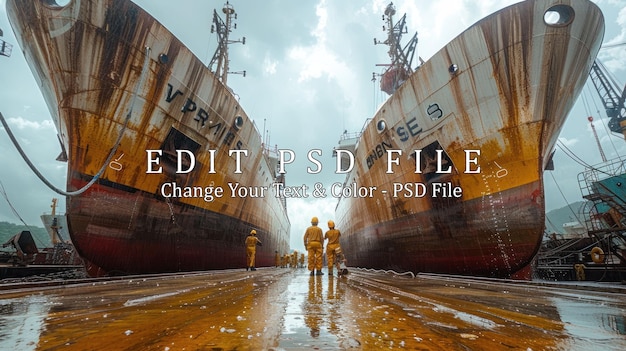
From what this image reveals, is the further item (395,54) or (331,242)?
(395,54)

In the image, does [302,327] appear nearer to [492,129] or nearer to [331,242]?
[331,242]

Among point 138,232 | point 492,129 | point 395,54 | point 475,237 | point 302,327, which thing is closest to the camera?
point 302,327

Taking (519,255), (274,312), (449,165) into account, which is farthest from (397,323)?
(449,165)

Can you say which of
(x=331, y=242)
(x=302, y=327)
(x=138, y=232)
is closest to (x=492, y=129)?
(x=331, y=242)

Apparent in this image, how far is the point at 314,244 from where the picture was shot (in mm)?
7719

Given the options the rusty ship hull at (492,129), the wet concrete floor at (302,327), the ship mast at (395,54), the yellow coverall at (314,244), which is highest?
the ship mast at (395,54)

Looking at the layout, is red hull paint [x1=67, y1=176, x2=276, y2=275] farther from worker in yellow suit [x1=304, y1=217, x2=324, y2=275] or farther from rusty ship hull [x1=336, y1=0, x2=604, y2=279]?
rusty ship hull [x1=336, y1=0, x2=604, y2=279]

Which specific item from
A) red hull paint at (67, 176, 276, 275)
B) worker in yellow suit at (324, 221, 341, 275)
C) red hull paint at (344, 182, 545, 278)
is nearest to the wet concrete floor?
red hull paint at (344, 182, 545, 278)

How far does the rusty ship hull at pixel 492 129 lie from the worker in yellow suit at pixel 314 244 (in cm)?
325

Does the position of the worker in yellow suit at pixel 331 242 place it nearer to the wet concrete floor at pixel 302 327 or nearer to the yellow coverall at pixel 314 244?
the yellow coverall at pixel 314 244

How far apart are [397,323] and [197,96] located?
8.90 metres

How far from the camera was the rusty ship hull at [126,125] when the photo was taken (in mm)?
6879

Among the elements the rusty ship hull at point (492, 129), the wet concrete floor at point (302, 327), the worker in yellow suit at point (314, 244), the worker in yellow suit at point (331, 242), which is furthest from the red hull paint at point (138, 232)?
the rusty ship hull at point (492, 129)

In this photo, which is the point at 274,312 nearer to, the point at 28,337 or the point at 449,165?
the point at 28,337
